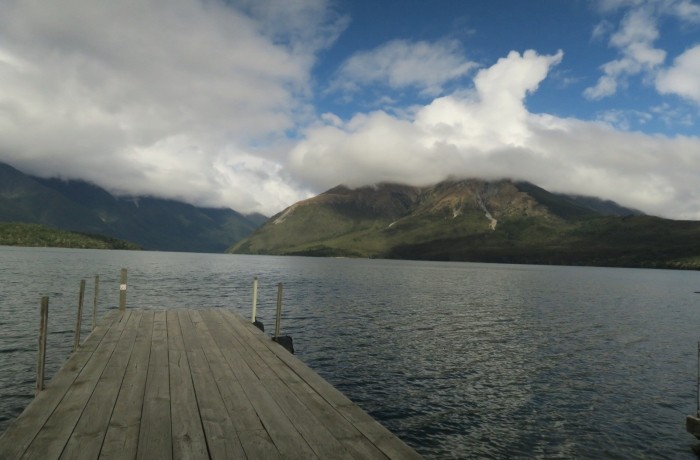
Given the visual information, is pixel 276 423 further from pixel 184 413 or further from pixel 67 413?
pixel 67 413

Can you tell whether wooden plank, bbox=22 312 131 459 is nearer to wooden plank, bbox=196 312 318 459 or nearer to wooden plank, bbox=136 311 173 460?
wooden plank, bbox=136 311 173 460

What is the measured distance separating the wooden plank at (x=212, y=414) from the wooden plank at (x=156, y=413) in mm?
653

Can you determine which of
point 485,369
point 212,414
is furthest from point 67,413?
point 485,369

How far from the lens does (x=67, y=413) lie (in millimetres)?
8438

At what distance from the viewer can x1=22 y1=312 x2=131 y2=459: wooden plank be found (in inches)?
269

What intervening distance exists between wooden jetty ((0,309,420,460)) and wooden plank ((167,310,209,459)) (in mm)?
21

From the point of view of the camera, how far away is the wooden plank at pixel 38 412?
22.7ft

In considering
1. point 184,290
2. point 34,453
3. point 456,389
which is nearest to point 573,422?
point 456,389

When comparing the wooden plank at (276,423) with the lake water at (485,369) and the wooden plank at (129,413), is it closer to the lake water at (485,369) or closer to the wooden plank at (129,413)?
the wooden plank at (129,413)

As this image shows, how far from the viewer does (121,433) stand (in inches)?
302

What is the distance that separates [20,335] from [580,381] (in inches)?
1391

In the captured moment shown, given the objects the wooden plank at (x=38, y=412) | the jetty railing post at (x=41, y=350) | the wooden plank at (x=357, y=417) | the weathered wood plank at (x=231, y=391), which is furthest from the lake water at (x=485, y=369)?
the weathered wood plank at (x=231, y=391)

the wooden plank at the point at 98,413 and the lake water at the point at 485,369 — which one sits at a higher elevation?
the wooden plank at the point at 98,413

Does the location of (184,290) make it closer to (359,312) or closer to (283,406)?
(359,312)
